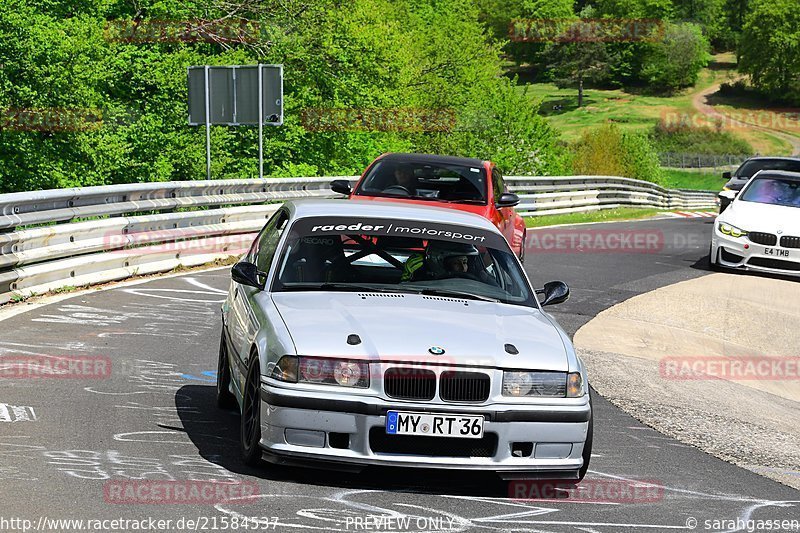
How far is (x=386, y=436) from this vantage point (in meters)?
5.95

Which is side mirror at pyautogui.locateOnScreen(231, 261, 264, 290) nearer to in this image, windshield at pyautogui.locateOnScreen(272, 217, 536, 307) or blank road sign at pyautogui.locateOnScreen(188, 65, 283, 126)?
windshield at pyautogui.locateOnScreen(272, 217, 536, 307)

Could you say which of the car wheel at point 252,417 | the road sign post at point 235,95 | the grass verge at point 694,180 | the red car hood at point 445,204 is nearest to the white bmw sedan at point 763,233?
the red car hood at point 445,204

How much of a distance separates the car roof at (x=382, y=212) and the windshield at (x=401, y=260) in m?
0.09

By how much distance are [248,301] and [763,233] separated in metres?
13.3

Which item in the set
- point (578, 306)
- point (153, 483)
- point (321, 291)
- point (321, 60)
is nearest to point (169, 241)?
point (578, 306)

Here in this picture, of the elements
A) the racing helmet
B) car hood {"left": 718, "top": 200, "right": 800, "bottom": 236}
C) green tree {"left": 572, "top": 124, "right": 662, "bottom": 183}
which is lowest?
green tree {"left": 572, "top": 124, "right": 662, "bottom": 183}

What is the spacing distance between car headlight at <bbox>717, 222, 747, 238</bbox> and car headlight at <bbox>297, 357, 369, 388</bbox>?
14.2 meters

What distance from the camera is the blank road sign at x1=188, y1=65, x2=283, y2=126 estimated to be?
21719 millimetres

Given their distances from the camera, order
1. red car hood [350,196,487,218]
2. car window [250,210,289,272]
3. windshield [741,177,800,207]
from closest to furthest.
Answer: car window [250,210,289,272], red car hood [350,196,487,218], windshield [741,177,800,207]

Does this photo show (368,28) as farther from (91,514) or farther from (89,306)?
(91,514)

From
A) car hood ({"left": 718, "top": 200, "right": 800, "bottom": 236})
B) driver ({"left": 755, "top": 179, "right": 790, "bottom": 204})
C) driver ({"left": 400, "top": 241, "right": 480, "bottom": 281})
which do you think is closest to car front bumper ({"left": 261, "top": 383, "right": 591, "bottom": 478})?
driver ({"left": 400, "top": 241, "right": 480, "bottom": 281})

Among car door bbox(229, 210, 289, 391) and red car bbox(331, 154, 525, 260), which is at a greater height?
car door bbox(229, 210, 289, 391)

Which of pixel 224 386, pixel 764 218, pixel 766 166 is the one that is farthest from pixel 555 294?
pixel 766 166

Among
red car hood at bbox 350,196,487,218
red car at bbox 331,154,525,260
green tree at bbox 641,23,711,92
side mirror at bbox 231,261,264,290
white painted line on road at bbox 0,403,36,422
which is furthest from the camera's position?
green tree at bbox 641,23,711,92
